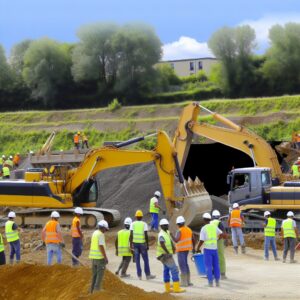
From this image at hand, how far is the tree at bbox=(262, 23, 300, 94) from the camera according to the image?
67.8m

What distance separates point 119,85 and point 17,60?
725 inches

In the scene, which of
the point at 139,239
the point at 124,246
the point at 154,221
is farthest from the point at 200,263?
the point at 154,221

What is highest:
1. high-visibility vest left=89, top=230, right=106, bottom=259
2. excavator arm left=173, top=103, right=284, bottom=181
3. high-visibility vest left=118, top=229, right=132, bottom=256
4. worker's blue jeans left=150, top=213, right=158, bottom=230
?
excavator arm left=173, top=103, right=284, bottom=181

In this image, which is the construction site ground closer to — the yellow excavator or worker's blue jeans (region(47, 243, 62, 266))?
worker's blue jeans (region(47, 243, 62, 266))

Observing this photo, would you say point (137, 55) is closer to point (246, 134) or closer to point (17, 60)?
point (17, 60)

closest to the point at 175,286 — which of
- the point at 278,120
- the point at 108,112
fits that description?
the point at 278,120

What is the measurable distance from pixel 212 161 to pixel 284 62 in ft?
97.8

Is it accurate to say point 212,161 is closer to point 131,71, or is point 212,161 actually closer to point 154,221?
point 154,221

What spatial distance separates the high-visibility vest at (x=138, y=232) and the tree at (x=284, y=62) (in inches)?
2066

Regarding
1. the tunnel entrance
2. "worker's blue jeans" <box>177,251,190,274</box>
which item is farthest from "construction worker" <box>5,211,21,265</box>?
the tunnel entrance

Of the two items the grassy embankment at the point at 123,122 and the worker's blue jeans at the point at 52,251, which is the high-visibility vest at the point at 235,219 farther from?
the grassy embankment at the point at 123,122

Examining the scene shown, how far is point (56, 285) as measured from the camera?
15.4 meters

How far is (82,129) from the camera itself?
2213 inches

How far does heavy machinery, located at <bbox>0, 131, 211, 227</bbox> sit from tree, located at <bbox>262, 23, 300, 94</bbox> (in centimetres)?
4363
